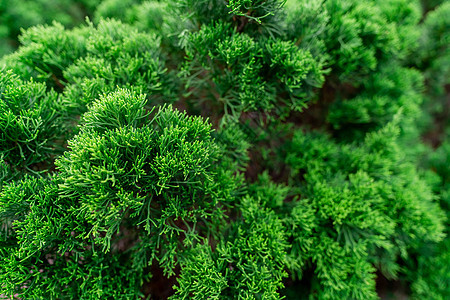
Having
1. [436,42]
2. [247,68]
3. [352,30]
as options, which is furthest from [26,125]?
[436,42]

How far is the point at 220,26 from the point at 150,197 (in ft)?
3.47

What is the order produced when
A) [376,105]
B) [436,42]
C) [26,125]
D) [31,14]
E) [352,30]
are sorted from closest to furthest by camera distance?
[26,125]
[352,30]
[376,105]
[436,42]
[31,14]

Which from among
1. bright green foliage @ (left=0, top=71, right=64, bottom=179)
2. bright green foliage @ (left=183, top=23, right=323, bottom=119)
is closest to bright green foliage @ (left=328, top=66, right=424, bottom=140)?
bright green foliage @ (left=183, top=23, right=323, bottom=119)

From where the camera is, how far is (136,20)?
7.91 ft

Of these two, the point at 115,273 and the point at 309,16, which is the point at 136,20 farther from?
the point at 115,273

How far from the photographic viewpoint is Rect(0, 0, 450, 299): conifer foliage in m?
1.30

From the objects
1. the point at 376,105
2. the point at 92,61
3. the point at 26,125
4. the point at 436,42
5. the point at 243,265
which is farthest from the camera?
the point at 436,42

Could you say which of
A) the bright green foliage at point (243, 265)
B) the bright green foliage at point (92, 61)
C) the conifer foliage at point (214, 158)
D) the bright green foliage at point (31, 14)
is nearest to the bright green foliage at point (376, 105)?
the conifer foliage at point (214, 158)

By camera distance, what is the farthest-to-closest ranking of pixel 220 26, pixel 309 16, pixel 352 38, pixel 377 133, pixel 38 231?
pixel 377 133 < pixel 352 38 < pixel 309 16 < pixel 220 26 < pixel 38 231

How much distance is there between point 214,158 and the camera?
1507 millimetres

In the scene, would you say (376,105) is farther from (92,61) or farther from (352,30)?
(92,61)

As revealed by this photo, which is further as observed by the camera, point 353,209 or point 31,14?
point 31,14

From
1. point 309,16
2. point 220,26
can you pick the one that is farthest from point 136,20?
point 309,16

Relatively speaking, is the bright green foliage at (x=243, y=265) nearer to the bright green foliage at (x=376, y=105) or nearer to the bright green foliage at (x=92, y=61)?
the bright green foliage at (x=92, y=61)
